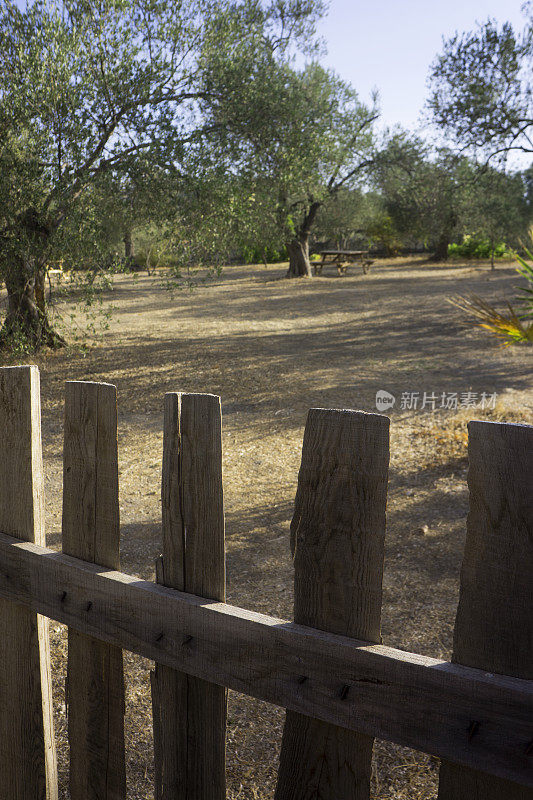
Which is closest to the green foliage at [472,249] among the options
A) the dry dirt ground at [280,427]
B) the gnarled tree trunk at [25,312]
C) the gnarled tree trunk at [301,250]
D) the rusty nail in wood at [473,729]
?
the gnarled tree trunk at [301,250]

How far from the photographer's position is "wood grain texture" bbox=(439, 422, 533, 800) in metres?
1.14

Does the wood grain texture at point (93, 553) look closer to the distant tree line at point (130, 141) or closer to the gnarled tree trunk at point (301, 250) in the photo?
the distant tree line at point (130, 141)

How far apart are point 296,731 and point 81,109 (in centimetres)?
946

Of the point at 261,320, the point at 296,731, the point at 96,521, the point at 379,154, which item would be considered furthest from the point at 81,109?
the point at 379,154

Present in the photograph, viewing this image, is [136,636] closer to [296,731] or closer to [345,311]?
[296,731]

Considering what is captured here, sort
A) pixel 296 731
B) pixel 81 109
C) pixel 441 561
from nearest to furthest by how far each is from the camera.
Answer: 1. pixel 296 731
2. pixel 441 561
3. pixel 81 109

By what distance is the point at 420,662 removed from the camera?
1.18m

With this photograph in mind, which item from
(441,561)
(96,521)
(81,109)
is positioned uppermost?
(81,109)

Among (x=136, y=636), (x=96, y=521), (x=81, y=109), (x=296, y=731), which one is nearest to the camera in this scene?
(x=296, y=731)

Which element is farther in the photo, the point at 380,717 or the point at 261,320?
the point at 261,320

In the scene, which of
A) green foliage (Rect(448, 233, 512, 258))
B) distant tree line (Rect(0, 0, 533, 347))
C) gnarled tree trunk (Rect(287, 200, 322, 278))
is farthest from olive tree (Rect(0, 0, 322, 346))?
green foliage (Rect(448, 233, 512, 258))

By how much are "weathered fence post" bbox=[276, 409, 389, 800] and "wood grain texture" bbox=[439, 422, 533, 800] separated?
0.58 ft

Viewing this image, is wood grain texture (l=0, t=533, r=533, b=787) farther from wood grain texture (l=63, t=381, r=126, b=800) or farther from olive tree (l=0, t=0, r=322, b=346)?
olive tree (l=0, t=0, r=322, b=346)

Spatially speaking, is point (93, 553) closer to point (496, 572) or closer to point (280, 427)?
point (496, 572)
